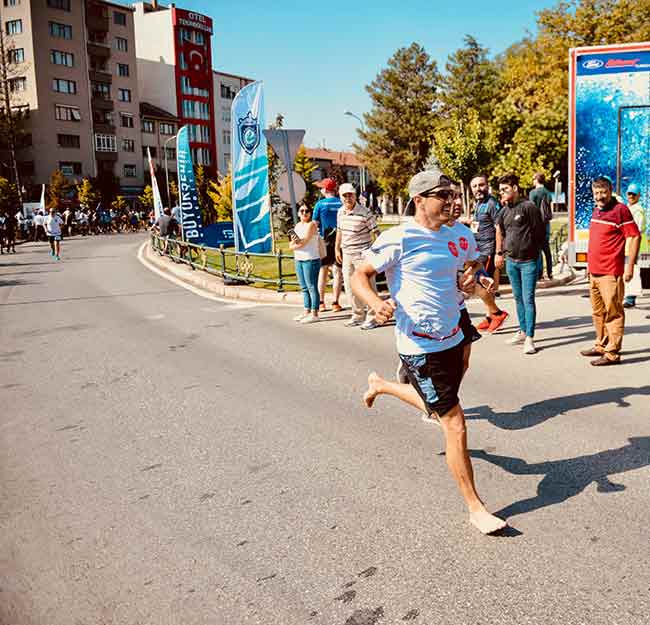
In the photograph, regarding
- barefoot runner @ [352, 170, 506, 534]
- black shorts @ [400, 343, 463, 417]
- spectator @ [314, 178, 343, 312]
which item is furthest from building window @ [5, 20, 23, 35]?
black shorts @ [400, 343, 463, 417]

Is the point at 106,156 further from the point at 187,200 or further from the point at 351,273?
the point at 351,273

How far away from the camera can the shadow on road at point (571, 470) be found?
12.9 feet

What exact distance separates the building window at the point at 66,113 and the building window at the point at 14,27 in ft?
23.3

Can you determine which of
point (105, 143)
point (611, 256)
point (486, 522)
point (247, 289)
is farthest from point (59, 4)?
point (486, 522)

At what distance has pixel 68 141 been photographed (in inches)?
2527

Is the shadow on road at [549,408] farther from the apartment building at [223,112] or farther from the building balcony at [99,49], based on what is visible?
the apartment building at [223,112]

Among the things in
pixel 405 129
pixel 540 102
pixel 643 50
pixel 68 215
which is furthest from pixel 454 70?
pixel 643 50

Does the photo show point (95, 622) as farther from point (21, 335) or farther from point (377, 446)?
point (21, 335)

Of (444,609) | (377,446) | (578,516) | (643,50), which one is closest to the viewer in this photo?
(444,609)

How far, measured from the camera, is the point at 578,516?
3.73 meters

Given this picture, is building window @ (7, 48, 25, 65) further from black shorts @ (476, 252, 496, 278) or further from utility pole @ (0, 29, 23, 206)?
black shorts @ (476, 252, 496, 278)

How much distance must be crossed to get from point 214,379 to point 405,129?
214ft

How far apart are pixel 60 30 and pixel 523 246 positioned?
67.4m

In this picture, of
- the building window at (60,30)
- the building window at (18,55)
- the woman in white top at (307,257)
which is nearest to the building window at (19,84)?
the building window at (18,55)
